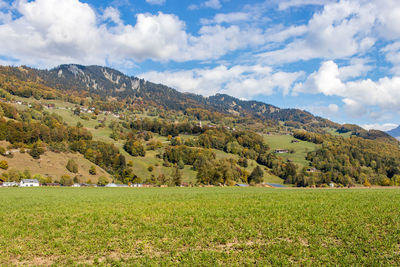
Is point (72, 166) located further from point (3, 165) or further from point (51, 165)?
point (3, 165)

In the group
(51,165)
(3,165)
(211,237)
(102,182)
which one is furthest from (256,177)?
(211,237)

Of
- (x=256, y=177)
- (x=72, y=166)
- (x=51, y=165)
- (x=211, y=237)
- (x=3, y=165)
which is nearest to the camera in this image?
(x=211, y=237)

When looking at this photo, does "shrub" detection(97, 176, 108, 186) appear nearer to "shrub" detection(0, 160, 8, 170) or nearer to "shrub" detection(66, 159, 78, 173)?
"shrub" detection(66, 159, 78, 173)

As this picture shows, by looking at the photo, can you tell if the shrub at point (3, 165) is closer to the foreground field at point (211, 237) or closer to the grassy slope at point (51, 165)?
the grassy slope at point (51, 165)

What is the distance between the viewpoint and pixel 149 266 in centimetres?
1026

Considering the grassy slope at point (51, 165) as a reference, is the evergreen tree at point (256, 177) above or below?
below

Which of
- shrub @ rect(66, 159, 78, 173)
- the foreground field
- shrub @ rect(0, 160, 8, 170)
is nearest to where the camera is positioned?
the foreground field

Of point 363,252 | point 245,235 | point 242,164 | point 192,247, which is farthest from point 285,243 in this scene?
point 242,164

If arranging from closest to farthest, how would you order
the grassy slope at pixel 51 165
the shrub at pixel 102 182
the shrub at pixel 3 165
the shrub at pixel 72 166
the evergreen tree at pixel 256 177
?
the shrub at pixel 3 165 → the grassy slope at pixel 51 165 → the shrub at pixel 102 182 → the shrub at pixel 72 166 → the evergreen tree at pixel 256 177

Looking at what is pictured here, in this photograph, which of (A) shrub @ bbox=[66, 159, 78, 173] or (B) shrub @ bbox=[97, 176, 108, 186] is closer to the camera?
(B) shrub @ bbox=[97, 176, 108, 186]

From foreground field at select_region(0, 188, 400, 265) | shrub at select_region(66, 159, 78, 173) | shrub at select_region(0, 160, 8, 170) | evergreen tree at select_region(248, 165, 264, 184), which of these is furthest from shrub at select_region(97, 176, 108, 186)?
foreground field at select_region(0, 188, 400, 265)

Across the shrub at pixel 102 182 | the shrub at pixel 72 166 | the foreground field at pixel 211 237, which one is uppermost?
the shrub at pixel 72 166

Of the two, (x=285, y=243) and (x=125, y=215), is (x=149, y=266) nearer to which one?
(x=285, y=243)

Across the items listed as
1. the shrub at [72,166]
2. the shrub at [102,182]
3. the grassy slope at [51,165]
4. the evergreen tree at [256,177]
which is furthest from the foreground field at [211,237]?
the evergreen tree at [256,177]
